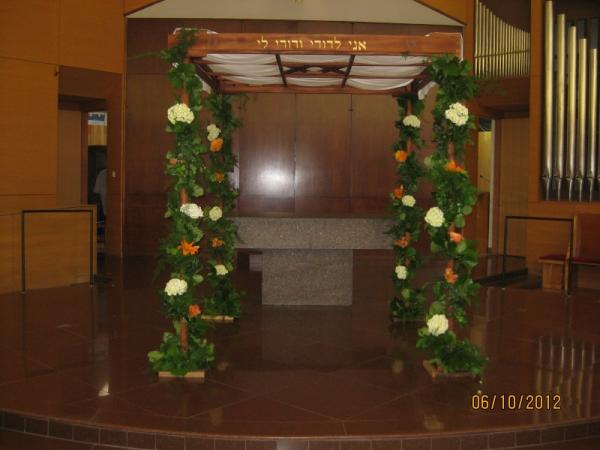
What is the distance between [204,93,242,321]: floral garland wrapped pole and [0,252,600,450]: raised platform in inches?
10.5

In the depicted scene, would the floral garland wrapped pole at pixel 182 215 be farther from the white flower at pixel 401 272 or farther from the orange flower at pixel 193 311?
the white flower at pixel 401 272

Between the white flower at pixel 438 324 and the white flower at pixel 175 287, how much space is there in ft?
5.05

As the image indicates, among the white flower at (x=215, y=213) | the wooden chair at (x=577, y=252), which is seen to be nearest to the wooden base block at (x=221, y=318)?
the white flower at (x=215, y=213)

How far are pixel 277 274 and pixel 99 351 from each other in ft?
6.70

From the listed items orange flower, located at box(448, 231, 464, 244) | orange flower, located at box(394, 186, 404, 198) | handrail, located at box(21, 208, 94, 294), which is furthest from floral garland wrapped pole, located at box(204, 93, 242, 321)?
handrail, located at box(21, 208, 94, 294)

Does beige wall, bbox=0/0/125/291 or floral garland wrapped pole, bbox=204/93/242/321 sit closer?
floral garland wrapped pole, bbox=204/93/242/321

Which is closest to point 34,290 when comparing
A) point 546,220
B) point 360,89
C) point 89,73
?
point 89,73

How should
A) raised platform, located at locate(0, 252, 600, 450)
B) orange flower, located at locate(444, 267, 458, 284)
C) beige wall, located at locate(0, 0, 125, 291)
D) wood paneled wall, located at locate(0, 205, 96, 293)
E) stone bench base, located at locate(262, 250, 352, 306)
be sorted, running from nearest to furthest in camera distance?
raised platform, located at locate(0, 252, 600, 450) < orange flower, located at locate(444, 267, 458, 284) < stone bench base, located at locate(262, 250, 352, 306) < wood paneled wall, located at locate(0, 205, 96, 293) < beige wall, located at locate(0, 0, 125, 291)

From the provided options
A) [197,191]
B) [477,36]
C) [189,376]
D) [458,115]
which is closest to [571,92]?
[477,36]

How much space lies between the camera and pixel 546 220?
852cm

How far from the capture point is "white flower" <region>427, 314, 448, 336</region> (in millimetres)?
4117

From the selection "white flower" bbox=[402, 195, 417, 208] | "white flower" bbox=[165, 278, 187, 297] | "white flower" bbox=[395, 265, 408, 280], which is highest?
"white flower" bbox=[402, 195, 417, 208]

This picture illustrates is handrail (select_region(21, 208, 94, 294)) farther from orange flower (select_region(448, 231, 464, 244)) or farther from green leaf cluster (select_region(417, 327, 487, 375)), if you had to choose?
orange flower (select_region(448, 231, 464, 244))

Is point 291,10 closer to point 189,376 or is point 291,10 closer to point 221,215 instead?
point 221,215
